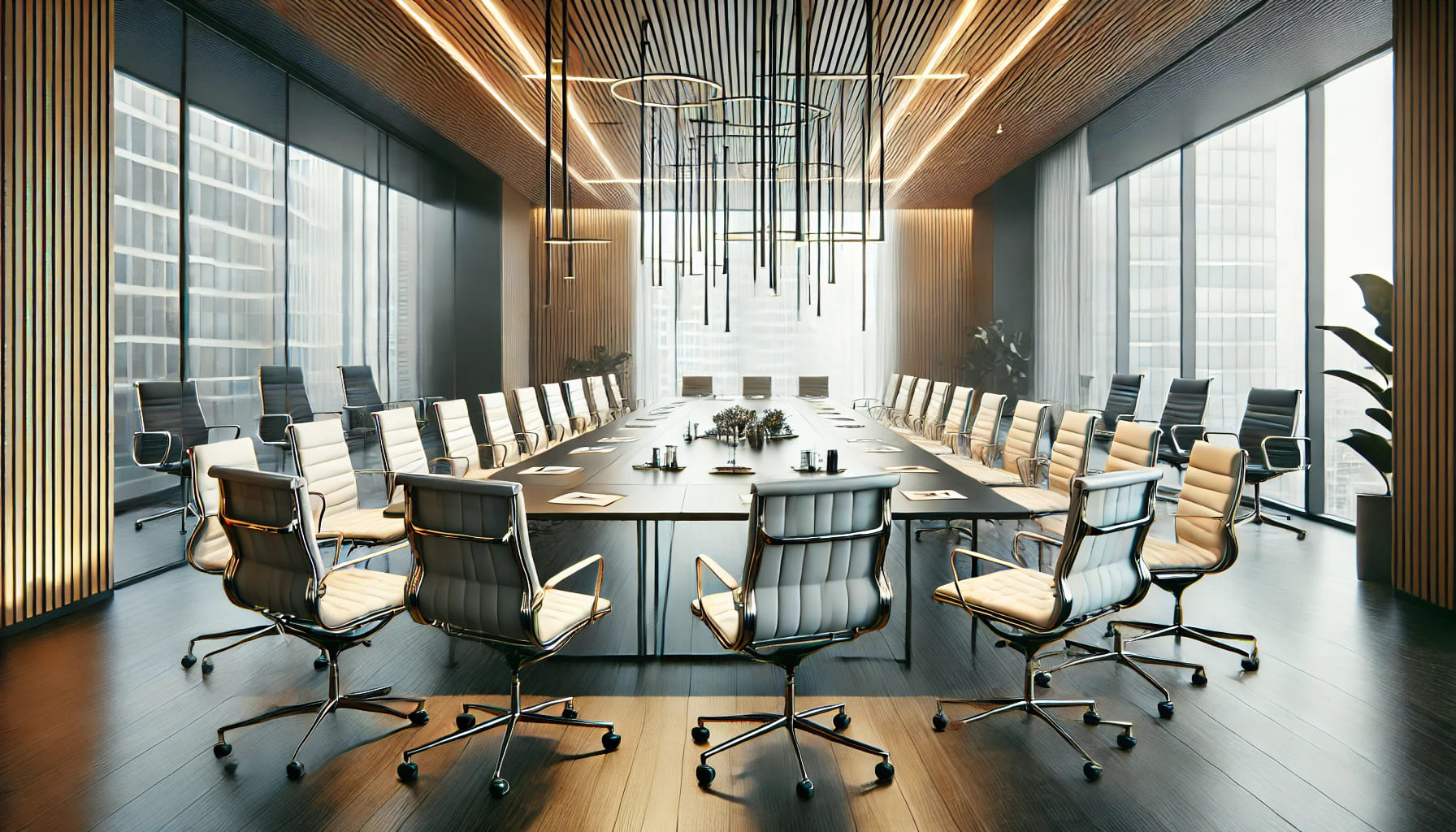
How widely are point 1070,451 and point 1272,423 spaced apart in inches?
105

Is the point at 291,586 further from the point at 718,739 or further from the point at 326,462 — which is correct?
the point at 326,462

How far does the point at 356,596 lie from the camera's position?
9.48 feet

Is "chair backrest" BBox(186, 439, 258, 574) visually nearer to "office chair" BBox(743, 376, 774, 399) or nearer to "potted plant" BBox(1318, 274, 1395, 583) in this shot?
"potted plant" BBox(1318, 274, 1395, 583)

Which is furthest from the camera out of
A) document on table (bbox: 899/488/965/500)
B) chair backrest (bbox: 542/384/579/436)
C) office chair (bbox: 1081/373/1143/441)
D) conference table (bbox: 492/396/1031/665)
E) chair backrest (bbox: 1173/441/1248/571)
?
office chair (bbox: 1081/373/1143/441)

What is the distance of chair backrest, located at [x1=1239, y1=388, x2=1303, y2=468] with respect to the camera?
19.8ft

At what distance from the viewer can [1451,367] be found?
13.9ft

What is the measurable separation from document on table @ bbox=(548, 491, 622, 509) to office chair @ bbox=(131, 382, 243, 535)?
3.36 m

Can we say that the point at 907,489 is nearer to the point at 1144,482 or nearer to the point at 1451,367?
the point at 1144,482

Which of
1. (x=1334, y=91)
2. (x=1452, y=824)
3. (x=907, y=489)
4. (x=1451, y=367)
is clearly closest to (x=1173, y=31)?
(x=1334, y=91)

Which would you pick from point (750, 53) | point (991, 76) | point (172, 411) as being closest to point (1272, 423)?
point (991, 76)

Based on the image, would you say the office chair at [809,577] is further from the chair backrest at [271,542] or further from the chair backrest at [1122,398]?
the chair backrest at [1122,398]

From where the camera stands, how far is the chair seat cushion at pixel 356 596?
106 inches

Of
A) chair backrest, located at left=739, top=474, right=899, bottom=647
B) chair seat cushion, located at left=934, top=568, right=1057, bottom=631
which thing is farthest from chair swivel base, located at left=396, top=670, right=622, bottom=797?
chair seat cushion, located at left=934, top=568, right=1057, bottom=631

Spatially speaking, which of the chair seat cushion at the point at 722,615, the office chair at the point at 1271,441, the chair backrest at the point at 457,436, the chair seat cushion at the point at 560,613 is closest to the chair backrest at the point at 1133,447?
the office chair at the point at 1271,441
